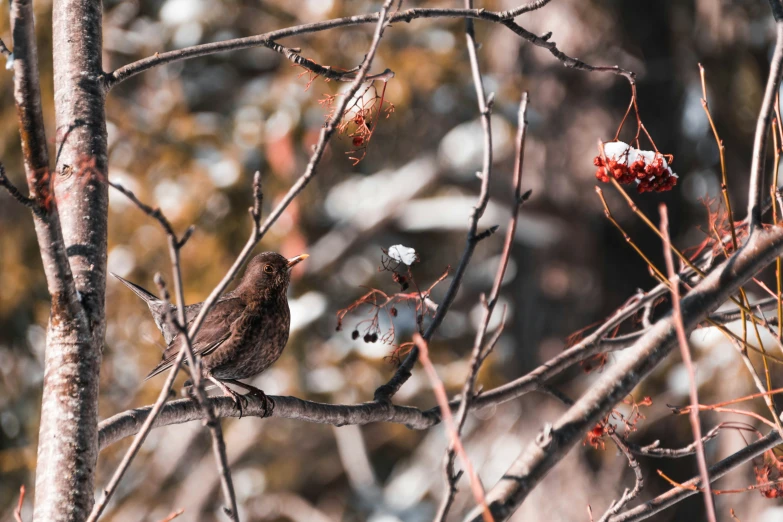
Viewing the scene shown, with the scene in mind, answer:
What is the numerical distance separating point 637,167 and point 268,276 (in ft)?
6.39

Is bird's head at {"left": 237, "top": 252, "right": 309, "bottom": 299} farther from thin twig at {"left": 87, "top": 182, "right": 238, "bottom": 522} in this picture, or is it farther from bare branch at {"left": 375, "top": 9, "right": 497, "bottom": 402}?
thin twig at {"left": 87, "top": 182, "right": 238, "bottom": 522}

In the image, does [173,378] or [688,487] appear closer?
[173,378]

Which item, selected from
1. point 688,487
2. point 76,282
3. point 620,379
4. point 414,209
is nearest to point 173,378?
point 76,282

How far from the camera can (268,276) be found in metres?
3.69

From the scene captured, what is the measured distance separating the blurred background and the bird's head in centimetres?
293

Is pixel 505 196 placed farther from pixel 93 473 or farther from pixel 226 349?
pixel 93 473

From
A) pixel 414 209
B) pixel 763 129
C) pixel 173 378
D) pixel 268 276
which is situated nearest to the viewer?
pixel 173 378

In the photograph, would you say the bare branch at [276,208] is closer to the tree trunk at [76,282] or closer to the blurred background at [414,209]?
the tree trunk at [76,282]

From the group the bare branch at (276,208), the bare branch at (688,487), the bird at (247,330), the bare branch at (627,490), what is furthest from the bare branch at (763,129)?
the bird at (247,330)

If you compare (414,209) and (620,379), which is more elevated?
(414,209)

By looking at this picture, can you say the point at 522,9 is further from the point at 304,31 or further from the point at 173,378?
the point at 173,378

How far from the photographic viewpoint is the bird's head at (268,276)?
11.9ft

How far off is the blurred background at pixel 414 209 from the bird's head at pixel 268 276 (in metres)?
2.93

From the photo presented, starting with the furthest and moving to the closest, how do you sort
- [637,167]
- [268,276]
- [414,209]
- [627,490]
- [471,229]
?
1. [414,209]
2. [268,276]
3. [637,167]
4. [627,490]
5. [471,229]
